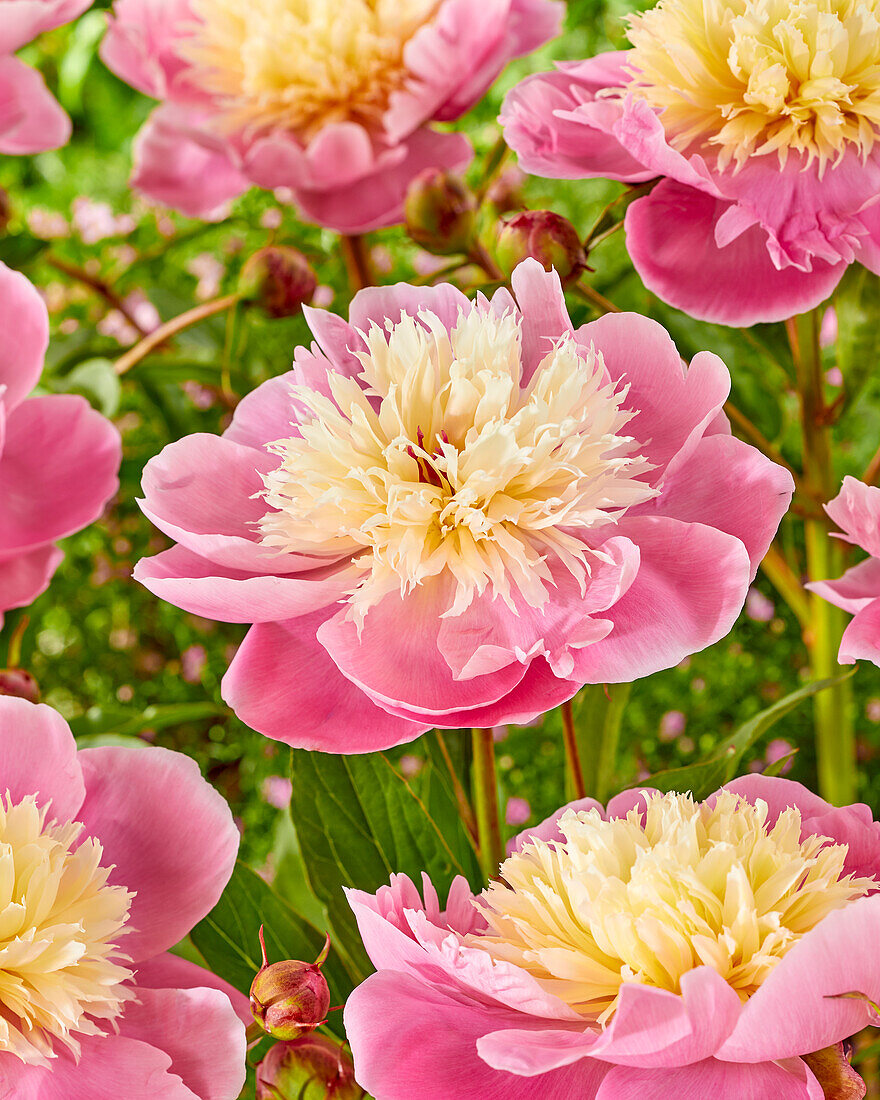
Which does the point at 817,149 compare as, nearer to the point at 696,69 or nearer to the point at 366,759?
the point at 696,69

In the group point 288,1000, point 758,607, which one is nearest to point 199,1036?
point 288,1000

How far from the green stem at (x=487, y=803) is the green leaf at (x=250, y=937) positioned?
65 millimetres

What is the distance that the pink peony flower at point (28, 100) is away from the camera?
0.51 meters

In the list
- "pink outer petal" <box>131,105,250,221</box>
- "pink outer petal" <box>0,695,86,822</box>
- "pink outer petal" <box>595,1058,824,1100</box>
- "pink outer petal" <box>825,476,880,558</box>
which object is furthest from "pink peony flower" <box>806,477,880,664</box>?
"pink outer petal" <box>131,105,250,221</box>

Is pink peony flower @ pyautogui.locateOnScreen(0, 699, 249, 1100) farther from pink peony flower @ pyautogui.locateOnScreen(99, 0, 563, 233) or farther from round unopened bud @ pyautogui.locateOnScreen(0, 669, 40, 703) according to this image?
pink peony flower @ pyautogui.locateOnScreen(99, 0, 563, 233)

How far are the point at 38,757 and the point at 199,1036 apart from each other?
0.28ft

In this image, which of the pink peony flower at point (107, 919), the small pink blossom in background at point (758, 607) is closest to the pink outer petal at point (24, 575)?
the pink peony flower at point (107, 919)

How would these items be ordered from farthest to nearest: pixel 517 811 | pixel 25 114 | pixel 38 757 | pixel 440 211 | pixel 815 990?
pixel 517 811
pixel 25 114
pixel 440 211
pixel 38 757
pixel 815 990

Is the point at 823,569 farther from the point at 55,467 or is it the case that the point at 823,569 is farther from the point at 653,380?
the point at 55,467

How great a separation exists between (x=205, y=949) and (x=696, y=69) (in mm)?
317

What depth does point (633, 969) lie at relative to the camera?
9.7 inches

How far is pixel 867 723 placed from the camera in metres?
0.66

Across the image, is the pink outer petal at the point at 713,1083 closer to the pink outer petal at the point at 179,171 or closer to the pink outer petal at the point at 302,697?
the pink outer petal at the point at 302,697

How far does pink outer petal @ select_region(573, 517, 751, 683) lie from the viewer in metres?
0.28
